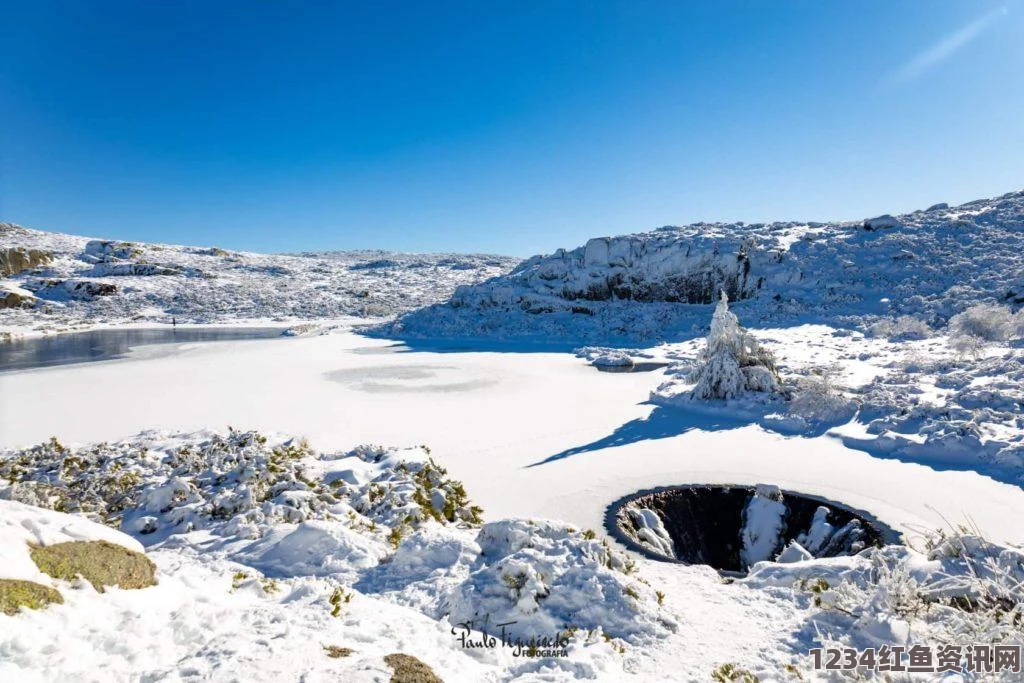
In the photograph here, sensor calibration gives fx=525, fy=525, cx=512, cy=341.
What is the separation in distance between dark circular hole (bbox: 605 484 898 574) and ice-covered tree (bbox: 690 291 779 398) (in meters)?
7.58

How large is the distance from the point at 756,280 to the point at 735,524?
39973mm

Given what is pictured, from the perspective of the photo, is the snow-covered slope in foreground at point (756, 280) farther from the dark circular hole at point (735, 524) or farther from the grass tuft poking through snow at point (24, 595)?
the grass tuft poking through snow at point (24, 595)

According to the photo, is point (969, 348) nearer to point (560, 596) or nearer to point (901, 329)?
point (901, 329)

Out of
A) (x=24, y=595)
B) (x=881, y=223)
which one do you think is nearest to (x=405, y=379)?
(x=24, y=595)

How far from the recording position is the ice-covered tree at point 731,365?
17058 mm

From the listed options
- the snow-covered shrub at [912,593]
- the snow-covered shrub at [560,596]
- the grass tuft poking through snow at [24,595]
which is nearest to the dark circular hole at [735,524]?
the snow-covered shrub at [912,593]

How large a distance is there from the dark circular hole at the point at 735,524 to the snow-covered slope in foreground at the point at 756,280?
28561mm

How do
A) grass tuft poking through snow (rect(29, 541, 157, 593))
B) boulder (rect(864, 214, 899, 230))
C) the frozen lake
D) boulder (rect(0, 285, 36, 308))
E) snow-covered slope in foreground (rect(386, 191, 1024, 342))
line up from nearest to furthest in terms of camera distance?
grass tuft poking through snow (rect(29, 541, 157, 593)) < the frozen lake < snow-covered slope in foreground (rect(386, 191, 1024, 342)) < boulder (rect(864, 214, 899, 230)) < boulder (rect(0, 285, 36, 308))

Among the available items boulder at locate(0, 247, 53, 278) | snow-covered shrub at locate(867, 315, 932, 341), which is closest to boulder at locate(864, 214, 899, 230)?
snow-covered shrub at locate(867, 315, 932, 341)

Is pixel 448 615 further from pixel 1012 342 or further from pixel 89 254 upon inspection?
pixel 89 254

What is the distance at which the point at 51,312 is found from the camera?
190ft

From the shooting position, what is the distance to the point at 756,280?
44938mm

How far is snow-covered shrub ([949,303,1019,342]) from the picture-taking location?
23766 millimetres

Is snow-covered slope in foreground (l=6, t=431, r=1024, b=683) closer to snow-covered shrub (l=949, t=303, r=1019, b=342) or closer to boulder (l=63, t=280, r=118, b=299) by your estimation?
snow-covered shrub (l=949, t=303, r=1019, b=342)
